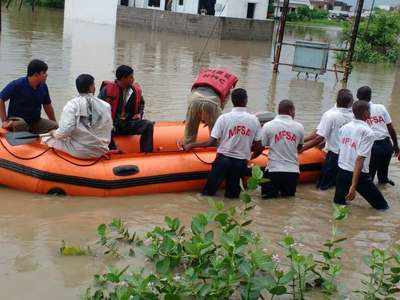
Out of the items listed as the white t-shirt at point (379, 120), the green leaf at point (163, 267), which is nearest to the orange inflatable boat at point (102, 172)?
the white t-shirt at point (379, 120)

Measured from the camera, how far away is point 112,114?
6973mm

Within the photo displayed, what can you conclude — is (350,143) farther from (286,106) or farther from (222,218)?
(222,218)

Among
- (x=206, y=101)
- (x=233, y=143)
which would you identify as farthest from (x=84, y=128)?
(x=233, y=143)

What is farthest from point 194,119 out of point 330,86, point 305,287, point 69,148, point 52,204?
point 330,86

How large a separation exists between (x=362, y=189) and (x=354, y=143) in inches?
22.2

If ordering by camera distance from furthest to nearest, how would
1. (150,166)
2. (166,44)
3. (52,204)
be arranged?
(166,44)
(150,166)
(52,204)

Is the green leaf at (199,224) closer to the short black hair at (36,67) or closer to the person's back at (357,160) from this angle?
the person's back at (357,160)

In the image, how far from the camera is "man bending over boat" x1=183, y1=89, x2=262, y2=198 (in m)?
6.51

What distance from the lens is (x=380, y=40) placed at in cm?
2919

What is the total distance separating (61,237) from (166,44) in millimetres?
25860

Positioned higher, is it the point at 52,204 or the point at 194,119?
the point at 194,119

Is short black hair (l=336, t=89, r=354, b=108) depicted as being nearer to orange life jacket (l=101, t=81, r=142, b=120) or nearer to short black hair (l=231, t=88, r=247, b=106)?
short black hair (l=231, t=88, r=247, b=106)

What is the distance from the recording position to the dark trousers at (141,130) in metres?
7.11

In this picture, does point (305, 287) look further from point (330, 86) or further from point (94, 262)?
point (330, 86)
